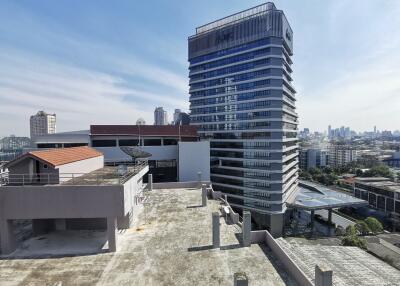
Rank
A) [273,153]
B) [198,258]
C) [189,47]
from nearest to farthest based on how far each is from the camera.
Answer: [198,258] → [273,153] → [189,47]

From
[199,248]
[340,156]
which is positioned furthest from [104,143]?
[340,156]

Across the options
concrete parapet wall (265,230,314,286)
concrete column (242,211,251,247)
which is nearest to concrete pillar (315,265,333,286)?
concrete parapet wall (265,230,314,286)

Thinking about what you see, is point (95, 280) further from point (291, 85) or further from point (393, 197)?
point (393, 197)

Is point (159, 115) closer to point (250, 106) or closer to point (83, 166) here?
point (250, 106)

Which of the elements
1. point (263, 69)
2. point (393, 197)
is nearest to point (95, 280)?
point (263, 69)

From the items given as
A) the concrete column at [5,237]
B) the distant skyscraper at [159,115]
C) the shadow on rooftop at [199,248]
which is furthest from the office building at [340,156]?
the concrete column at [5,237]

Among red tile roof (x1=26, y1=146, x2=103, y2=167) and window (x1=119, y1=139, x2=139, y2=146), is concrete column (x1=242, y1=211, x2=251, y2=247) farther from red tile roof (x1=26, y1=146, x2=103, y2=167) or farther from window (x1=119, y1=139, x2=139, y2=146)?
window (x1=119, y1=139, x2=139, y2=146)

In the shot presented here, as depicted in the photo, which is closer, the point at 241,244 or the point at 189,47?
the point at 241,244
